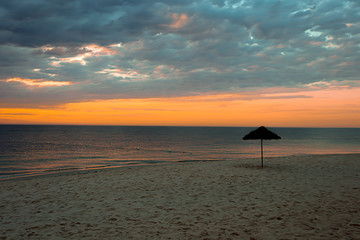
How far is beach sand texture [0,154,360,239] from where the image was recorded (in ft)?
20.3

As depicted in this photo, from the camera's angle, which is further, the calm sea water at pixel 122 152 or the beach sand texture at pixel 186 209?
the calm sea water at pixel 122 152

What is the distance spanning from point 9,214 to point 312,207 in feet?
30.9

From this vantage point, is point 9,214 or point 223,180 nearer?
point 9,214

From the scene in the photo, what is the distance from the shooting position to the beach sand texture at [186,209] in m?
6.19

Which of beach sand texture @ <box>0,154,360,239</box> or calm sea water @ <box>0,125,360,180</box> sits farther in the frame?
calm sea water @ <box>0,125,360,180</box>

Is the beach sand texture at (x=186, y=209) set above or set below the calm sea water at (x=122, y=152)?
above

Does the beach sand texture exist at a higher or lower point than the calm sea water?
higher

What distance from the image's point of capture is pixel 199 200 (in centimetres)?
904

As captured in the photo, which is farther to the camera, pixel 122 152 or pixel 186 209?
pixel 122 152

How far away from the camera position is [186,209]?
8031 millimetres

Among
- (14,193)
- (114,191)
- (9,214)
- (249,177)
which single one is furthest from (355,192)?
(14,193)

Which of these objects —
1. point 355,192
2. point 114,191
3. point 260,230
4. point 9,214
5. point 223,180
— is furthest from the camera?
point 223,180

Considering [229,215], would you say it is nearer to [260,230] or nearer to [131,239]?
[260,230]

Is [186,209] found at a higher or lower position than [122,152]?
higher
